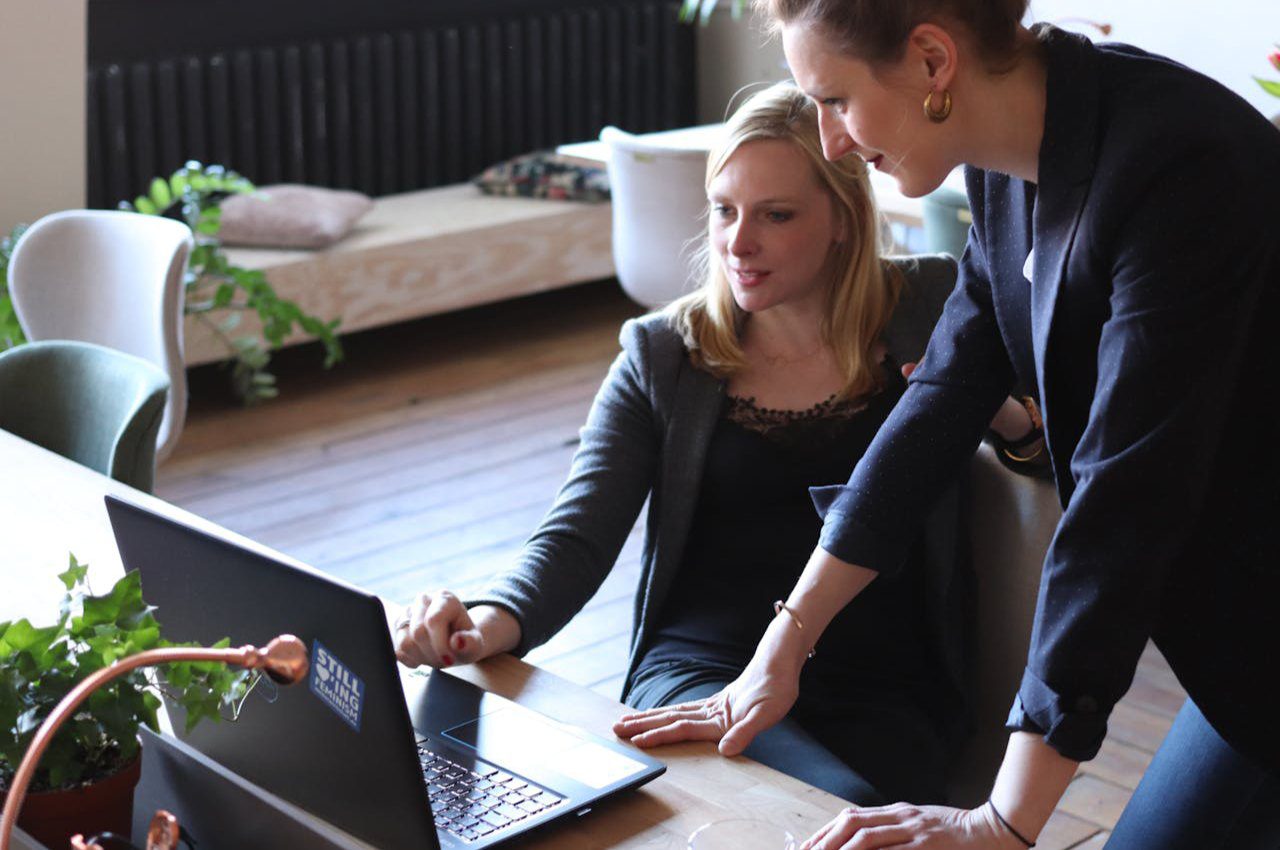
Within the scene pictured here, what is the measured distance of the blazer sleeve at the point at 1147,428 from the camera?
3.60 feet

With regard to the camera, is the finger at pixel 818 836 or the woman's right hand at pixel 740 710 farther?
the woman's right hand at pixel 740 710

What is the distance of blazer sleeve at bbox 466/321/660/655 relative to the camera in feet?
5.46

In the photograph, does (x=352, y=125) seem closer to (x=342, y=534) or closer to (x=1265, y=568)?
(x=342, y=534)

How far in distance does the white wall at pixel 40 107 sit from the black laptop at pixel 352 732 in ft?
10.4

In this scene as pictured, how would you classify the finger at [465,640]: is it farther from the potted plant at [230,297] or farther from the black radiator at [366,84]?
the black radiator at [366,84]

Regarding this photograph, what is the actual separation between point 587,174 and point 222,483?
2.01 m

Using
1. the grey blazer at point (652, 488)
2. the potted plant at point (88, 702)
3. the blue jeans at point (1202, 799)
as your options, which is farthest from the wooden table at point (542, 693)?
the blue jeans at point (1202, 799)

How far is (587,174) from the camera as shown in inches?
223

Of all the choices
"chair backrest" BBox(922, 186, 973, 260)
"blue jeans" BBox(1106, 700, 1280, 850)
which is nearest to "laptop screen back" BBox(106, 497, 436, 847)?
"blue jeans" BBox(1106, 700, 1280, 850)

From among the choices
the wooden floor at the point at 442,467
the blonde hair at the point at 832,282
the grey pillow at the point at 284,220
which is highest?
the blonde hair at the point at 832,282

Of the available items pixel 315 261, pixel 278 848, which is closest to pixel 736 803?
pixel 278 848

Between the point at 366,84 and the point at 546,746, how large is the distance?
15.4 feet

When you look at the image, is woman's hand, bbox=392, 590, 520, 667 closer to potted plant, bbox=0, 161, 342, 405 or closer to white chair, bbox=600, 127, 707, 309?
white chair, bbox=600, 127, 707, 309

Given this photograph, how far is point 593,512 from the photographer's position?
1793 mm
